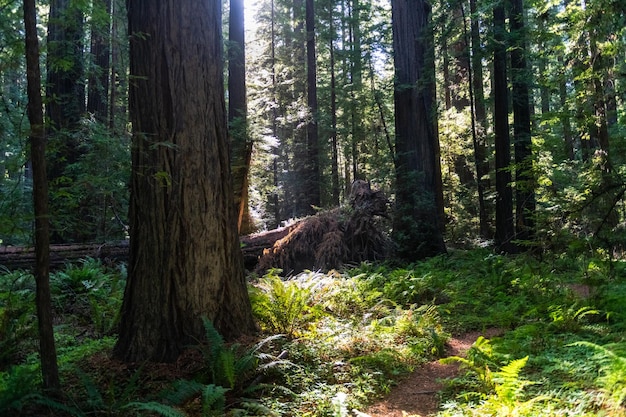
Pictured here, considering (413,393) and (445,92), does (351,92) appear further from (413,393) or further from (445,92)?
(413,393)

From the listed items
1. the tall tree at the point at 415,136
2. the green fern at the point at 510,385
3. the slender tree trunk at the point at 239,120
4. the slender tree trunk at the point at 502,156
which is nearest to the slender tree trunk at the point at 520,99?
the slender tree trunk at the point at 502,156

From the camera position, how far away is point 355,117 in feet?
63.6

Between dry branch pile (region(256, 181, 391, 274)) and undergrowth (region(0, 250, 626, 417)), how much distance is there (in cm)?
224

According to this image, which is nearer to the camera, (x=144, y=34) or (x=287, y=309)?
(x=144, y=34)

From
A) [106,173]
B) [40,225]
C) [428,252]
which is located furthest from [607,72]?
[40,225]

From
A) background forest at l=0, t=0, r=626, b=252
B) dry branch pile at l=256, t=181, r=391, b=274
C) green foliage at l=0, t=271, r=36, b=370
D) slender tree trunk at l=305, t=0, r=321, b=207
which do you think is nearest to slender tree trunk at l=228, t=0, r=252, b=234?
background forest at l=0, t=0, r=626, b=252

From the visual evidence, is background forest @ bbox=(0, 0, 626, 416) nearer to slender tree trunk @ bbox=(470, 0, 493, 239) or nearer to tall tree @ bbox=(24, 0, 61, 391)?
tall tree @ bbox=(24, 0, 61, 391)

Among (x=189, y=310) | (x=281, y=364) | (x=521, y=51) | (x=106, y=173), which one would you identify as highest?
(x=521, y=51)

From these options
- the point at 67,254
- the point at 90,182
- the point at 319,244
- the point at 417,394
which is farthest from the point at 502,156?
the point at 90,182

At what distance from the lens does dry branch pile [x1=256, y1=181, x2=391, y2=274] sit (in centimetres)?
959

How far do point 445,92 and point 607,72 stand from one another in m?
15.0

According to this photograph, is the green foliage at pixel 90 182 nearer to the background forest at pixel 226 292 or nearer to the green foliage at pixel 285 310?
the background forest at pixel 226 292

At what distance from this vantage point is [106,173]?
16.9 feet

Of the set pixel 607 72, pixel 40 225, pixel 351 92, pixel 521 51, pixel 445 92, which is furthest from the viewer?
pixel 445 92
